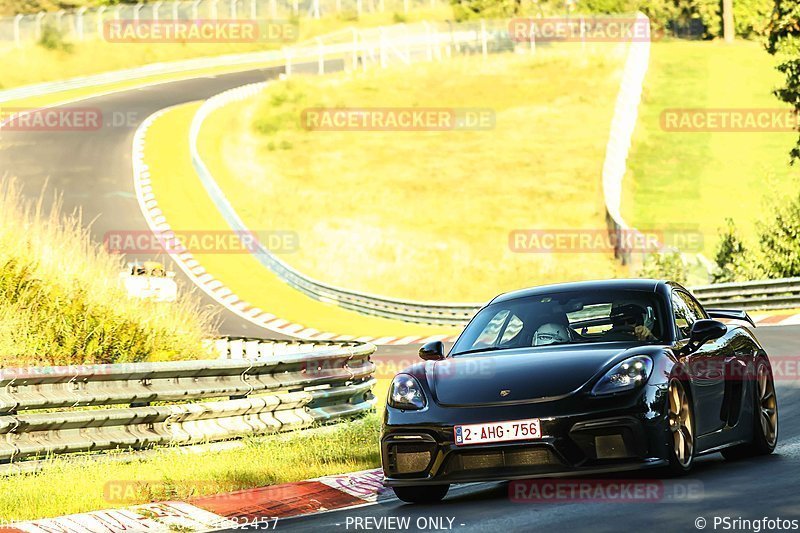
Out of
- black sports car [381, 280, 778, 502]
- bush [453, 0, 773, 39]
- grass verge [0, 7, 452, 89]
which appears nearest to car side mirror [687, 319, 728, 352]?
black sports car [381, 280, 778, 502]

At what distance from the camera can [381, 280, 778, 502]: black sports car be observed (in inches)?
328

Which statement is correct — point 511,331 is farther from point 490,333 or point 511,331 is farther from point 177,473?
point 177,473

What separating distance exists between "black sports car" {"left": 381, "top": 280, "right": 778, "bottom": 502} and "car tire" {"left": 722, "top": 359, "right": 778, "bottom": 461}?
0.01 meters

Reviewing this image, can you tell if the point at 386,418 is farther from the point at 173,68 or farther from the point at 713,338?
the point at 173,68

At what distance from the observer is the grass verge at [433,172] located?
42.8 meters

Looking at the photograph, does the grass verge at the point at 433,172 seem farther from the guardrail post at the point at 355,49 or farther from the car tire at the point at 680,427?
the car tire at the point at 680,427

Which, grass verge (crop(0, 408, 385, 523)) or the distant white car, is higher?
grass verge (crop(0, 408, 385, 523))

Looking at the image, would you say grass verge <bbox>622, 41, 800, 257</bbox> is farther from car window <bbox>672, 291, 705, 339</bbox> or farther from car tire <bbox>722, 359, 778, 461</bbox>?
car window <bbox>672, 291, 705, 339</bbox>

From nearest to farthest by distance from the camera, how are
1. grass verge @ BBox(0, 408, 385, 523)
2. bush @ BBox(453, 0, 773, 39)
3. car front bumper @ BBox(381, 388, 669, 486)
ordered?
car front bumper @ BBox(381, 388, 669, 486), grass verge @ BBox(0, 408, 385, 523), bush @ BBox(453, 0, 773, 39)

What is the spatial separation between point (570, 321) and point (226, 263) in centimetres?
3120

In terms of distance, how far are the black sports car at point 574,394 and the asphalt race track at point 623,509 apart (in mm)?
205

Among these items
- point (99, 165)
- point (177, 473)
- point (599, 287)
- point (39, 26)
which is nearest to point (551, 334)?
point (599, 287)

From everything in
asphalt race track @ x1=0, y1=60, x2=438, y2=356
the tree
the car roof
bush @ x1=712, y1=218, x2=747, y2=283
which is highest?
the car roof

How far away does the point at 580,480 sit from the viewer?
9289mm
